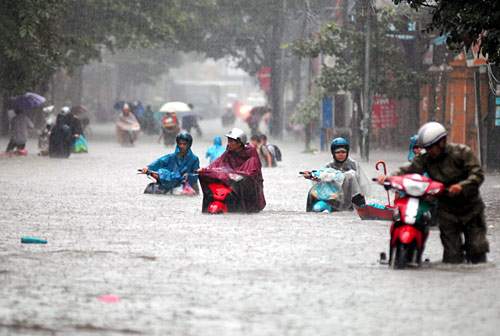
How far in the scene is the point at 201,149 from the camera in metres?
34.6

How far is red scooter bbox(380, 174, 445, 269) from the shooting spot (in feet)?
27.2

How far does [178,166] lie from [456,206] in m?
8.38

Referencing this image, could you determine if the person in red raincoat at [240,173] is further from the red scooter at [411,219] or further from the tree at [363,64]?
the tree at [363,64]

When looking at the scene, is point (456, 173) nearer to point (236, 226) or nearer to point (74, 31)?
point (236, 226)

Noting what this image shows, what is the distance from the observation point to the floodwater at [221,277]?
6.16 m

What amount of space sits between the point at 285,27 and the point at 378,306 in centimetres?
4194

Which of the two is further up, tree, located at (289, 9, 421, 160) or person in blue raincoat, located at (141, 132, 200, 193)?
tree, located at (289, 9, 421, 160)

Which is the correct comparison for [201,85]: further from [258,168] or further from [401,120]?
[258,168]

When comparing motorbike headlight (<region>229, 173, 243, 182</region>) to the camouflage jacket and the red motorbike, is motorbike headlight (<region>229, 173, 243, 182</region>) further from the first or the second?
the camouflage jacket

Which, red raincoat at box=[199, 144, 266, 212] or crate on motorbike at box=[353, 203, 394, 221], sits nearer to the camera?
crate on motorbike at box=[353, 203, 394, 221]

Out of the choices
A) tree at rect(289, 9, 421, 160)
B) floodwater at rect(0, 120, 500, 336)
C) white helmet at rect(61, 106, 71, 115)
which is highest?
tree at rect(289, 9, 421, 160)

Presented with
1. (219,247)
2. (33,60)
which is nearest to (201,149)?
(33,60)

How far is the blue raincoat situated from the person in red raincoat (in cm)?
262

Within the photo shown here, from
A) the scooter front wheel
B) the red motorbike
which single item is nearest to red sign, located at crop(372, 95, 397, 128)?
the red motorbike
